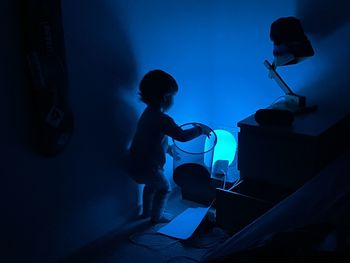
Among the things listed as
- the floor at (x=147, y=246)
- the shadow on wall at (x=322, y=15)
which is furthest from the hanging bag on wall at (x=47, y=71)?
the shadow on wall at (x=322, y=15)

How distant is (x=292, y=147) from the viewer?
5.71 ft

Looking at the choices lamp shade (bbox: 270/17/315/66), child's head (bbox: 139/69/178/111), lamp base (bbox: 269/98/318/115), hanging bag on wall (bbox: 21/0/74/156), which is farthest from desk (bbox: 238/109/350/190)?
hanging bag on wall (bbox: 21/0/74/156)

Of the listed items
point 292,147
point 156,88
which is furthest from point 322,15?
point 156,88

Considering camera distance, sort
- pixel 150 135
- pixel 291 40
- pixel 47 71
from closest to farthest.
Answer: pixel 47 71 < pixel 291 40 < pixel 150 135

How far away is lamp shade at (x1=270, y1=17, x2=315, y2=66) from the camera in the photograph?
1.89m

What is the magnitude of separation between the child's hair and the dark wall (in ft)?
0.29

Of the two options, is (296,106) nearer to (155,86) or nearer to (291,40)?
(291,40)

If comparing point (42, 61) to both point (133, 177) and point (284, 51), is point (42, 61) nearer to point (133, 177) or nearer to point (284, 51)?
point (133, 177)

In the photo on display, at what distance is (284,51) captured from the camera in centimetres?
192

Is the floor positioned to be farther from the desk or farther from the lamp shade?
the lamp shade

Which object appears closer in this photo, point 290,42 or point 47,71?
point 47,71

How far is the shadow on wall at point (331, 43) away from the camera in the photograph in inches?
79.5

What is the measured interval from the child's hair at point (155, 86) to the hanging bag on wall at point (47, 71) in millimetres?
463

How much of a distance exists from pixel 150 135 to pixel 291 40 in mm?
845
